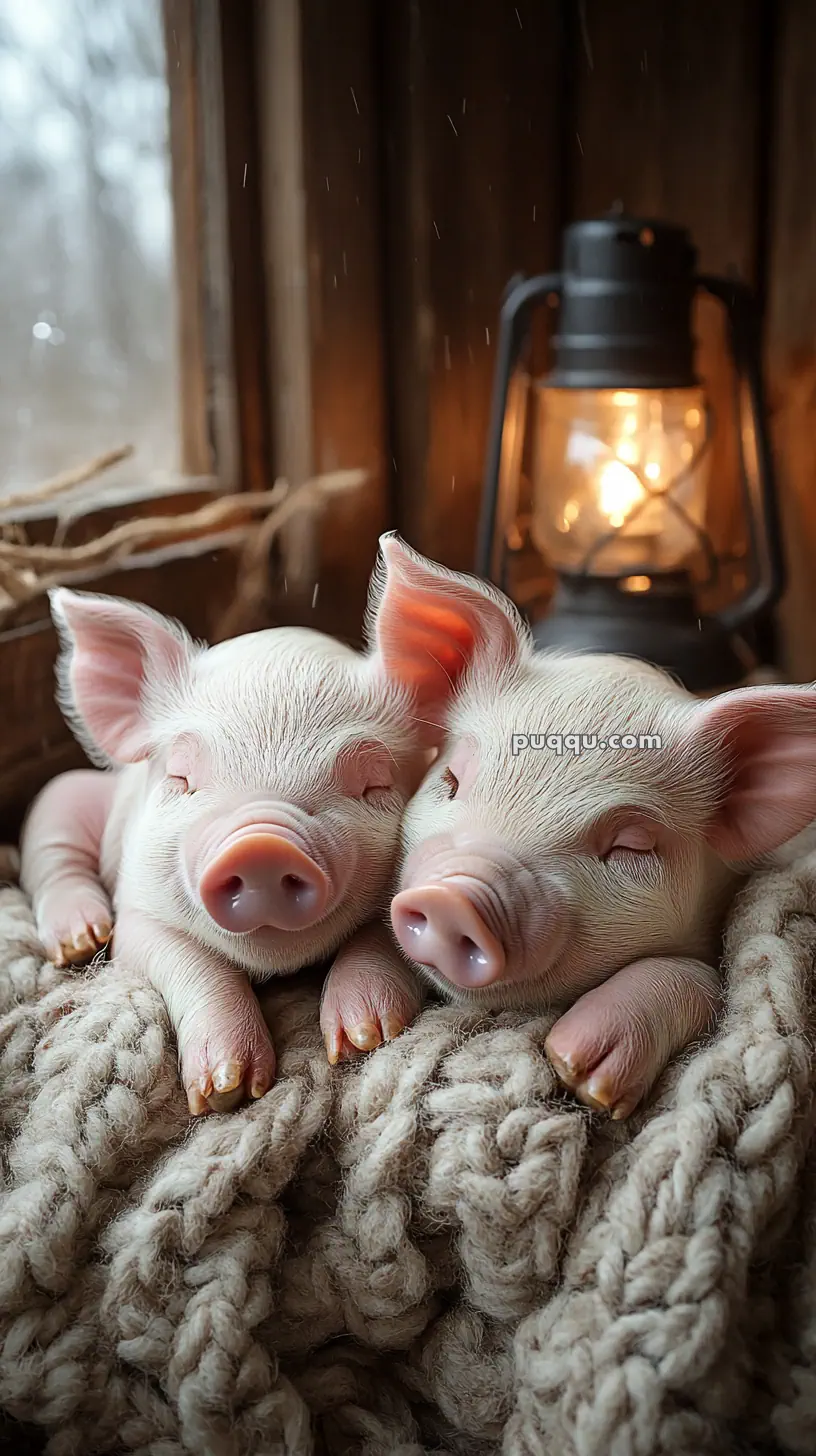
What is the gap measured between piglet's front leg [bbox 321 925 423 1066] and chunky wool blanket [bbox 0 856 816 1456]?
13 mm

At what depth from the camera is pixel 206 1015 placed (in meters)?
0.57

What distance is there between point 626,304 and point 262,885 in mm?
537

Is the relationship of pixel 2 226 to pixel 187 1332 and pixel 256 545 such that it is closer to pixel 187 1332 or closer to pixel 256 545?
pixel 256 545

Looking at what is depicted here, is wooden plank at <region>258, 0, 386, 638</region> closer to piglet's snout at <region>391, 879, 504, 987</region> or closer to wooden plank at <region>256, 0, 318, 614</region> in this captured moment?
wooden plank at <region>256, 0, 318, 614</region>

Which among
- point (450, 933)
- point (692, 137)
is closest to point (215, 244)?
point (692, 137)

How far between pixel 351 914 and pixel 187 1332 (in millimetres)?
193

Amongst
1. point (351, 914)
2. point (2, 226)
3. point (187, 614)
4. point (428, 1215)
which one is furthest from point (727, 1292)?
point (2, 226)

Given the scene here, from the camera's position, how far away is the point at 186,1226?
51 centimetres

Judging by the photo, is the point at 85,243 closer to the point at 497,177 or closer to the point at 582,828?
the point at 497,177

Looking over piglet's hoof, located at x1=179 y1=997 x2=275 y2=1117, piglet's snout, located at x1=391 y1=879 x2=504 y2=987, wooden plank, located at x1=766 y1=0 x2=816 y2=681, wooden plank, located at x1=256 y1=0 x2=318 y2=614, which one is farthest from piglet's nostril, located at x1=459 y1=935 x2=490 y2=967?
wooden plank, located at x1=766 y1=0 x2=816 y2=681

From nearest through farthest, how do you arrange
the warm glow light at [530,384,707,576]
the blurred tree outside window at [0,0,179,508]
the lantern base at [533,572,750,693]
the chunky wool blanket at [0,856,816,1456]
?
the chunky wool blanket at [0,856,816,1456], the blurred tree outside window at [0,0,179,508], the lantern base at [533,572,750,693], the warm glow light at [530,384,707,576]

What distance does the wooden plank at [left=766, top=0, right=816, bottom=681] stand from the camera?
0.91 m

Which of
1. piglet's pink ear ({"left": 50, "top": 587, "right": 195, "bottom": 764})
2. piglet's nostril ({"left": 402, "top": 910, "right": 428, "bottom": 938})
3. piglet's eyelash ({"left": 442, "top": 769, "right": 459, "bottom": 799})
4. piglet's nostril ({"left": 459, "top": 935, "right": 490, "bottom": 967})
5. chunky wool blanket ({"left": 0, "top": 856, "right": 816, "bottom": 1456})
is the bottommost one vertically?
chunky wool blanket ({"left": 0, "top": 856, "right": 816, "bottom": 1456})

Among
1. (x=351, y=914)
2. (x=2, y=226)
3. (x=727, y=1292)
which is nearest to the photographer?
(x=727, y=1292)
